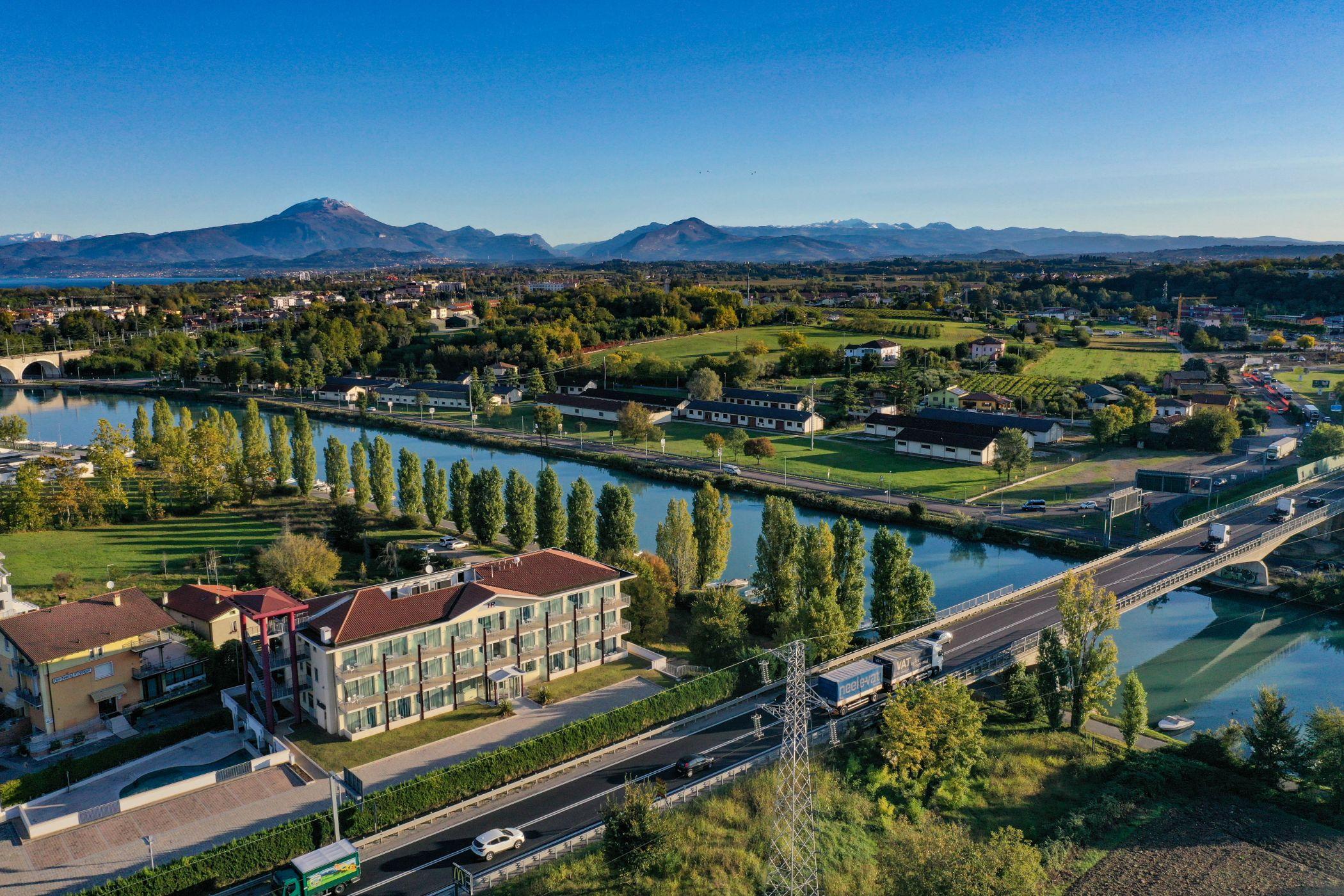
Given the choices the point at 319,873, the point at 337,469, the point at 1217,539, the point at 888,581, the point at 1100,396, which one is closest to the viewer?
the point at 319,873

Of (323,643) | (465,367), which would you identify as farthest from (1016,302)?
(323,643)

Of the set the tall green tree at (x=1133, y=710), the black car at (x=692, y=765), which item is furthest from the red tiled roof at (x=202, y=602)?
the tall green tree at (x=1133, y=710)

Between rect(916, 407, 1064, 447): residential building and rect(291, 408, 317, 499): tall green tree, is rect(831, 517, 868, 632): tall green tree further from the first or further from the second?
rect(916, 407, 1064, 447): residential building

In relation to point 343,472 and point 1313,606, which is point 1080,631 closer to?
point 1313,606

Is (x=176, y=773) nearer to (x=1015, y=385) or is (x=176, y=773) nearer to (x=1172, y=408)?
(x=1172, y=408)

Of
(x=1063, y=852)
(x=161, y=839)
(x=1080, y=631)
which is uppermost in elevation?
(x=1080, y=631)

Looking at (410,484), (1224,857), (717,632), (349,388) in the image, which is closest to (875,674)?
(717,632)
